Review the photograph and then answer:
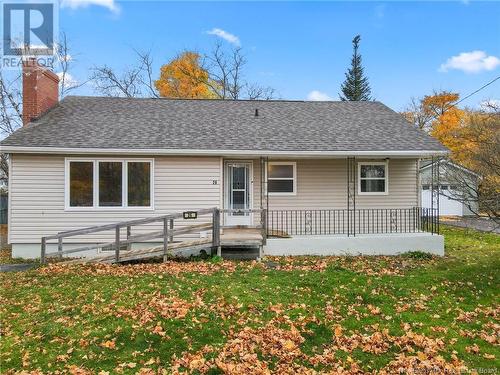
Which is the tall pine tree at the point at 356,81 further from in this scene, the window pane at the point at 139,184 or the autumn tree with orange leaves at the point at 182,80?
the window pane at the point at 139,184

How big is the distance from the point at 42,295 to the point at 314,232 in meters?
8.59

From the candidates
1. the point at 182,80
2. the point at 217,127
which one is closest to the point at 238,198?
the point at 217,127

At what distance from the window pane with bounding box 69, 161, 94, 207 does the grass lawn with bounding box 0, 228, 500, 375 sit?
2.62 m

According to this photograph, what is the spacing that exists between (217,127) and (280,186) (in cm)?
312

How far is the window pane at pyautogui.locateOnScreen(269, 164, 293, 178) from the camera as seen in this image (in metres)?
13.2

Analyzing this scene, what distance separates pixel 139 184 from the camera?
11.6m

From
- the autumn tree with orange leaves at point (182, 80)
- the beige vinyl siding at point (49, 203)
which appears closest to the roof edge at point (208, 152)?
the beige vinyl siding at point (49, 203)

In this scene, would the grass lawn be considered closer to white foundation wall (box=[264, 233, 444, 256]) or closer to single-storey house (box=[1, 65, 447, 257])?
white foundation wall (box=[264, 233, 444, 256])

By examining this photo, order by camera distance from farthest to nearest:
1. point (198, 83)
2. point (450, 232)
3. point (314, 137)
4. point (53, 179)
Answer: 1. point (198, 83)
2. point (450, 232)
3. point (314, 137)
4. point (53, 179)

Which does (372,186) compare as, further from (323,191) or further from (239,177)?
(239,177)

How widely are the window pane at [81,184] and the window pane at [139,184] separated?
1.16 meters

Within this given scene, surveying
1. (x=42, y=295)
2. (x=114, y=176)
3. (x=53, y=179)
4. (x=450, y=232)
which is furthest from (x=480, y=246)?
(x=53, y=179)

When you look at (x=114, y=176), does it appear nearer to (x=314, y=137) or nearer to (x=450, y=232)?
(x=314, y=137)

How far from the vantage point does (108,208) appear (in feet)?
37.3
